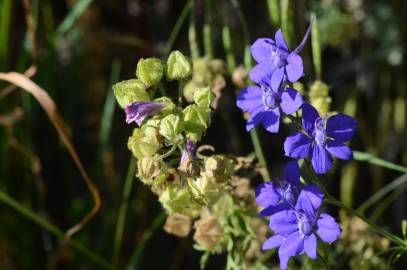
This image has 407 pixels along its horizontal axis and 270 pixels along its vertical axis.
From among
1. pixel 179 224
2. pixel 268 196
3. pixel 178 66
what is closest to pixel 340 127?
pixel 268 196

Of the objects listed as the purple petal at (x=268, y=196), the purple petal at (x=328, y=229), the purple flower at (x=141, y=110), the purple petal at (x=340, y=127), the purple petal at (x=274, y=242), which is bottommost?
the purple petal at (x=274, y=242)

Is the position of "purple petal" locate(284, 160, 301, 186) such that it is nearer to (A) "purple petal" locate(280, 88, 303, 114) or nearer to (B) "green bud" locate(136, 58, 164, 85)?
(A) "purple petal" locate(280, 88, 303, 114)

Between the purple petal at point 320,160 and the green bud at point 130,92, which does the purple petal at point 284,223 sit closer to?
the purple petal at point 320,160

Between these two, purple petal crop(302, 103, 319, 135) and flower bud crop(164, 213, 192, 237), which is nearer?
purple petal crop(302, 103, 319, 135)

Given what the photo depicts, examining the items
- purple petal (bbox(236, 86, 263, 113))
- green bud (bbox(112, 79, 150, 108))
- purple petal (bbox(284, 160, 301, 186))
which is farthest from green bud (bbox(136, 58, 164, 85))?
purple petal (bbox(284, 160, 301, 186))

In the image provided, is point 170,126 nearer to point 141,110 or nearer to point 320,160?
point 141,110

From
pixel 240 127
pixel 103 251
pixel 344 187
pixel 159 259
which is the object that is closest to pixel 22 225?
pixel 103 251

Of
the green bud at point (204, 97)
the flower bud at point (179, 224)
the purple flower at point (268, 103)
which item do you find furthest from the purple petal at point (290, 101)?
the flower bud at point (179, 224)
